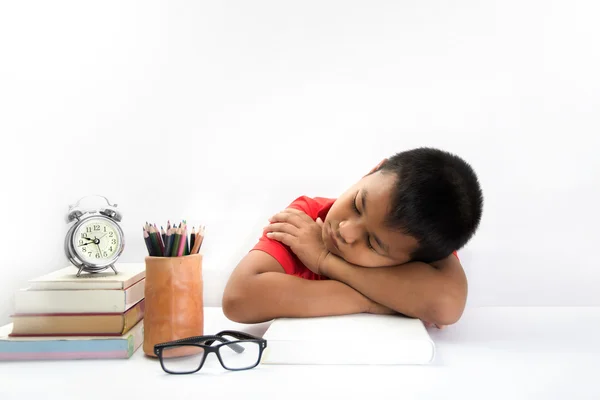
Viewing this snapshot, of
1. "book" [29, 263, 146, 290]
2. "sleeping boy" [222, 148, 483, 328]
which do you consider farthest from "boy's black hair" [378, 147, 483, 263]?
"book" [29, 263, 146, 290]

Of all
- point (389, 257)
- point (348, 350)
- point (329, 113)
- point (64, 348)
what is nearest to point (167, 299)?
point (64, 348)

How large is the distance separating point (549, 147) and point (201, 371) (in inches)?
42.7

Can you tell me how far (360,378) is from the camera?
0.81 meters

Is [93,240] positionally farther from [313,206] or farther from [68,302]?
[313,206]

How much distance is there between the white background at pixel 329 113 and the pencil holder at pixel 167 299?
58cm

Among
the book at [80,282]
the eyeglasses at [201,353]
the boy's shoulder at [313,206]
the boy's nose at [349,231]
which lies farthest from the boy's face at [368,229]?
the book at [80,282]

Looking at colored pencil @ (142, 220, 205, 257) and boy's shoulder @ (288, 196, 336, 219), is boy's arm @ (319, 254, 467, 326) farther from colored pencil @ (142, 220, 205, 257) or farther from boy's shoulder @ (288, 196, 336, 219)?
colored pencil @ (142, 220, 205, 257)

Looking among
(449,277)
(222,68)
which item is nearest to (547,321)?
(449,277)

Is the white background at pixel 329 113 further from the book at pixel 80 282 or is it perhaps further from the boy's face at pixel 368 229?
the book at pixel 80 282

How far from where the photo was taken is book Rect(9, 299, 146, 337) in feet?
3.12

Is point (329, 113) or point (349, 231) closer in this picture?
point (349, 231)

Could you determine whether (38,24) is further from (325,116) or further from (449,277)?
(449,277)

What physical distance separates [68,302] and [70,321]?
3 centimetres

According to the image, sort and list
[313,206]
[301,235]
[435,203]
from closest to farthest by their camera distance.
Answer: [435,203] → [301,235] → [313,206]
